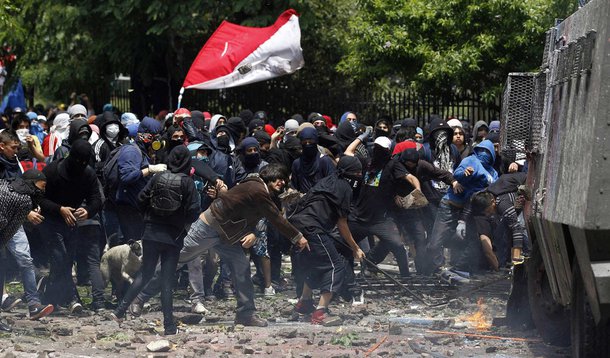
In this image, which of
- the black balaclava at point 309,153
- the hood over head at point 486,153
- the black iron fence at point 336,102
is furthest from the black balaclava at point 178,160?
the black iron fence at point 336,102

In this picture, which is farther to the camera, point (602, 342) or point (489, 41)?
point (489, 41)

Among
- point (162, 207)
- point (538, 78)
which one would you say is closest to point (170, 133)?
point (162, 207)

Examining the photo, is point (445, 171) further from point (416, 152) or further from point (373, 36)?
point (373, 36)

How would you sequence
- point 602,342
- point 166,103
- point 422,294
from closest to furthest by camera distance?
point 602,342
point 422,294
point 166,103

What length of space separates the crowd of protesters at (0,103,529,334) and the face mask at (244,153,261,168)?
0.13 ft

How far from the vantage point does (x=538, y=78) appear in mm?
10648

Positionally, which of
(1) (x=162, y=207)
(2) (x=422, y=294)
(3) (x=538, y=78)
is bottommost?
(2) (x=422, y=294)

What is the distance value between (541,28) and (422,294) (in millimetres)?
8532

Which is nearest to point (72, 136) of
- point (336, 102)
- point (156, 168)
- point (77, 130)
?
point (77, 130)

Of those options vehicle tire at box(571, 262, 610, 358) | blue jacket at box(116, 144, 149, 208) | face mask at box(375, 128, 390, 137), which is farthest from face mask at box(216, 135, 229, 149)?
vehicle tire at box(571, 262, 610, 358)

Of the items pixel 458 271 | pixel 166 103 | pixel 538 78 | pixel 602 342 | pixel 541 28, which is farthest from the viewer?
pixel 166 103

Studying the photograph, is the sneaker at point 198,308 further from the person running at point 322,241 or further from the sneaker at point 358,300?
the sneaker at point 358,300

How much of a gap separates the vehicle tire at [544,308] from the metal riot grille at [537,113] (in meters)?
0.85

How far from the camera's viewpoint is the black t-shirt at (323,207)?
12.0m
